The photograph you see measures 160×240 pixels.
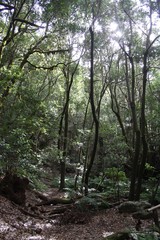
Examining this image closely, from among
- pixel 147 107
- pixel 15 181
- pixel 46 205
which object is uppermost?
pixel 147 107

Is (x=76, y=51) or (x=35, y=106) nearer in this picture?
(x=35, y=106)

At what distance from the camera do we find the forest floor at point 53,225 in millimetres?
7621

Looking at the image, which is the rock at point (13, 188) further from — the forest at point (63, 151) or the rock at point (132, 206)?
the rock at point (132, 206)

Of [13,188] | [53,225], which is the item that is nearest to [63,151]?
[13,188]

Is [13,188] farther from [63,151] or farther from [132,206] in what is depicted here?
[132,206]

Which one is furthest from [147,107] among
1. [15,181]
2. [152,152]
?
[15,181]

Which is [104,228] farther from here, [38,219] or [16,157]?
[16,157]

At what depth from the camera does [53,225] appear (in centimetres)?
935

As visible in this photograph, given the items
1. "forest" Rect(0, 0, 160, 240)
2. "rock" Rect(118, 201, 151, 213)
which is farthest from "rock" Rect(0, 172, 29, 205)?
"rock" Rect(118, 201, 151, 213)

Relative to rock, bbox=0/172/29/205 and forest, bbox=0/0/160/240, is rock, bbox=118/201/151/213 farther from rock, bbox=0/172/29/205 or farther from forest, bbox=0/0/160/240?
rock, bbox=0/172/29/205

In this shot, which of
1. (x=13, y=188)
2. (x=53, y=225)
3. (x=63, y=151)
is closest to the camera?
(x=53, y=225)

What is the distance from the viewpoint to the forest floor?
25.0 feet

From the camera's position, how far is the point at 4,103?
30.3 feet

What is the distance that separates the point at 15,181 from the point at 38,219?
2.10m
